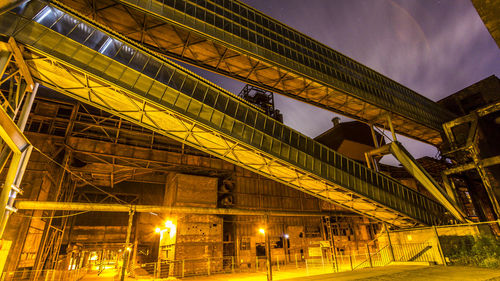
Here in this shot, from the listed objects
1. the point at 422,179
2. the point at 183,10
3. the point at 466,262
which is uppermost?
the point at 183,10

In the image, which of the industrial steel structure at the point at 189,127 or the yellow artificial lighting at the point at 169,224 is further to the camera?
the yellow artificial lighting at the point at 169,224

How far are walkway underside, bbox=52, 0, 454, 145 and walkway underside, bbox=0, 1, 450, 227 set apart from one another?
4.57 m

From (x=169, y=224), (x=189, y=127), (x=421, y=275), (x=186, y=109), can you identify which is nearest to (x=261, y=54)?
(x=186, y=109)

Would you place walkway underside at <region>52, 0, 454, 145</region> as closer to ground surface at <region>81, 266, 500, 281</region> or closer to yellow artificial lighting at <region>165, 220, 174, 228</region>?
yellow artificial lighting at <region>165, 220, 174, 228</region>

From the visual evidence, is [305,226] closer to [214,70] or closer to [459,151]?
[459,151]

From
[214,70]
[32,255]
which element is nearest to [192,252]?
[32,255]

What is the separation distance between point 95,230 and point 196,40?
81.9 feet

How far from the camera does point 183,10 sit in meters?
15.4

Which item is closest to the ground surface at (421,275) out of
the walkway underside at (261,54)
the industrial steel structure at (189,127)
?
the industrial steel structure at (189,127)

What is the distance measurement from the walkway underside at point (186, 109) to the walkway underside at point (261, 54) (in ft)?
15.0

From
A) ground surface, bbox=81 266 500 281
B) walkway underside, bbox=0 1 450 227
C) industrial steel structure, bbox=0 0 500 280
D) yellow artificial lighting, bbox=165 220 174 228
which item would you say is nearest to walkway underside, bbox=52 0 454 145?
industrial steel structure, bbox=0 0 500 280

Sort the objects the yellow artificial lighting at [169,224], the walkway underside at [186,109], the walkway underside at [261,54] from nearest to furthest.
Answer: the walkway underside at [186,109]
the walkway underside at [261,54]
the yellow artificial lighting at [169,224]

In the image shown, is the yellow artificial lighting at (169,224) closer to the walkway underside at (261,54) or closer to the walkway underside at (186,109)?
the walkway underside at (186,109)

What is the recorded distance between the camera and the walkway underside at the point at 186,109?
10430 millimetres
